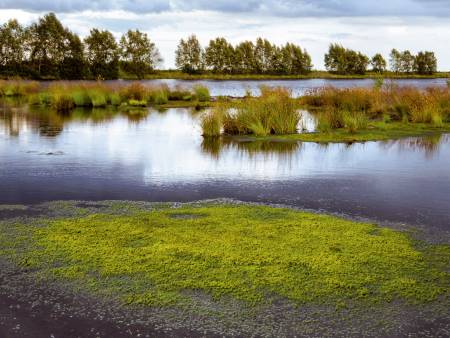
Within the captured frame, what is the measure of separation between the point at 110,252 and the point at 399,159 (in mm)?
9291

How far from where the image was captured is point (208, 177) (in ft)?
37.1

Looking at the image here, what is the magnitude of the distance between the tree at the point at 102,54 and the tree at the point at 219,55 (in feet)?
73.2

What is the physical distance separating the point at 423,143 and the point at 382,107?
8774 mm

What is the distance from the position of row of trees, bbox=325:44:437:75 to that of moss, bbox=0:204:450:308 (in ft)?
367

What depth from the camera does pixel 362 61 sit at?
11806cm

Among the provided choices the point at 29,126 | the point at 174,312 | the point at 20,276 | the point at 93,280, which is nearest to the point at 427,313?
the point at 174,312

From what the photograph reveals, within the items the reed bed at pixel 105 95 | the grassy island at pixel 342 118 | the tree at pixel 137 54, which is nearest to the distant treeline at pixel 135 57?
the tree at pixel 137 54

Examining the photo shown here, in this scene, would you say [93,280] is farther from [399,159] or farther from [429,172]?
[399,159]

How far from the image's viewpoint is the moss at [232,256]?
570 cm

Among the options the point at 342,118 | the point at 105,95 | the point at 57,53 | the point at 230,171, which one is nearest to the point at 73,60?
the point at 57,53

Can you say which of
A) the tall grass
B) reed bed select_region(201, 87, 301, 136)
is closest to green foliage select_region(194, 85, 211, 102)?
the tall grass

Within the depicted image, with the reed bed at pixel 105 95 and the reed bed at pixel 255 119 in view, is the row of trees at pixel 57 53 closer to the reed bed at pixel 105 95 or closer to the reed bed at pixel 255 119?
the reed bed at pixel 105 95

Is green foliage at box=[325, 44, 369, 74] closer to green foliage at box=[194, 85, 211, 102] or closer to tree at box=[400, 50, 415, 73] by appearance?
tree at box=[400, 50, 415, 73]

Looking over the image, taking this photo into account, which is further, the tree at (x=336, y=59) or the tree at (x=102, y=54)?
the tree at (x=336, y=59)
